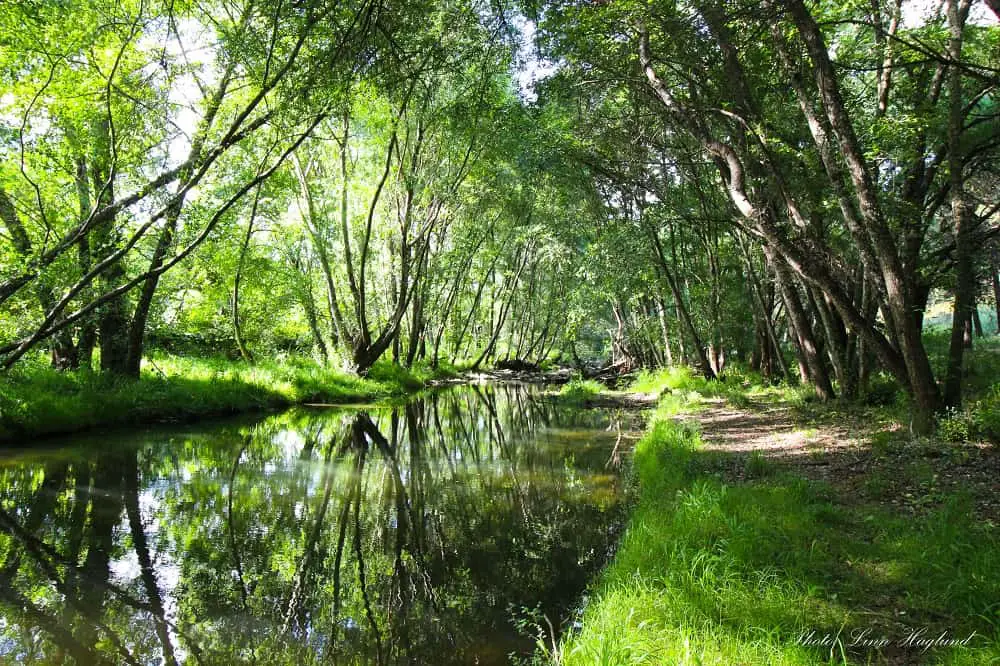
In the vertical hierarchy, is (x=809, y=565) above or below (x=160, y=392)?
below

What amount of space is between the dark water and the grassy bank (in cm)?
101

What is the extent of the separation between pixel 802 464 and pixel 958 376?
2803 mm

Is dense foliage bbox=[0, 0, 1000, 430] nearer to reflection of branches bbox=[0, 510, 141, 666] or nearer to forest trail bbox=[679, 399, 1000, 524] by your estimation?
forest trail bbox=[679, 399, 1000, 524]

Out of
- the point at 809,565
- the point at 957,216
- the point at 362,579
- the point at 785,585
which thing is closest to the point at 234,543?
the point at 362,579

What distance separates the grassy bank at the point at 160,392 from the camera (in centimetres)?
1018

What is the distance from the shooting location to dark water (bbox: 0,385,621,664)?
398 cm

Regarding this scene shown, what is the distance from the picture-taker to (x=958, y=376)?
→ 812cm

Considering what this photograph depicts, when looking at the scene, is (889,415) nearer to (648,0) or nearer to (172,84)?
(648,0)

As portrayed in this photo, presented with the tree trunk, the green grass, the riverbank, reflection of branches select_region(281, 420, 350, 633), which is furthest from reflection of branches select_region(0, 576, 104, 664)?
the green grass

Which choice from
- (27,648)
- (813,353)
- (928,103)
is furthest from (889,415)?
(27,648)

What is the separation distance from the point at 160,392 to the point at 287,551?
9.53 metres

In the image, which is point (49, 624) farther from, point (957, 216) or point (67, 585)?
point (957, 216)

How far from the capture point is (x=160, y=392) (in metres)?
13.1

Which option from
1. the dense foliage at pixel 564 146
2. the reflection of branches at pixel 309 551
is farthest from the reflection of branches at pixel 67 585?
the dense foliage at pixel 564 146
